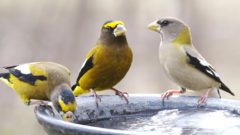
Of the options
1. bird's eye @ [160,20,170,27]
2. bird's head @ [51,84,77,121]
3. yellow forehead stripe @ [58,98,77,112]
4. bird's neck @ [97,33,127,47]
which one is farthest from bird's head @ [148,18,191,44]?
yellow forehead stripe @ [58,98,77,112]

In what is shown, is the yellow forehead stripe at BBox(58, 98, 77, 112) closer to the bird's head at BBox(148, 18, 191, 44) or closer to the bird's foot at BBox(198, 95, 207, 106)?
the bird's foot at BBox(198, 95, 207, 106)

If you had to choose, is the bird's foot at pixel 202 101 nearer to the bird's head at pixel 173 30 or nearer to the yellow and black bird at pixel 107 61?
the yellow and black bird at pixel 107 61

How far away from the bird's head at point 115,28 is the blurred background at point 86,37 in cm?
345

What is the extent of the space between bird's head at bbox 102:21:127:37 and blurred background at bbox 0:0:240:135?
3.45 metres

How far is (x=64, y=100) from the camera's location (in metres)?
4.54

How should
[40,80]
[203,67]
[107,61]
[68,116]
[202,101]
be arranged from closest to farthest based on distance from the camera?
[68,116], [202,101], [40,80], [107,61], [203,67]

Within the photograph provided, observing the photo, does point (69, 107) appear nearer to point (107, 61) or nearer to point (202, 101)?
point (202, 101)

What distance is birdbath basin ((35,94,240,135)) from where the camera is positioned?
4.19 m

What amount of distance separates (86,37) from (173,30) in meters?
4.75

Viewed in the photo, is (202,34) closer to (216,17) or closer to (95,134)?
(216,17)

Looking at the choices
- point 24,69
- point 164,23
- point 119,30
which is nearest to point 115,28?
point 119,30

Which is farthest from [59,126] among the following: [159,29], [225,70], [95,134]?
[225,70]

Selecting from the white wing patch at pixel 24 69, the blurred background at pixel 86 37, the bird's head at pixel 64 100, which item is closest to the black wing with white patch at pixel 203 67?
the bird's head at pixel 64 100

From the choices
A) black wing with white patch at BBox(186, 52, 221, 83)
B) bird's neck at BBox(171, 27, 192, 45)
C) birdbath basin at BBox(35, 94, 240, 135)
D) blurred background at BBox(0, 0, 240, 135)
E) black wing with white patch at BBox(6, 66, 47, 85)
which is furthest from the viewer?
blurred background at BBox(0, 0, 240, 135)
